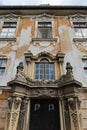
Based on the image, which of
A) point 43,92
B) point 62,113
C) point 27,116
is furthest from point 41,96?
point 62,113

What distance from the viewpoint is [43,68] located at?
8.91 metres

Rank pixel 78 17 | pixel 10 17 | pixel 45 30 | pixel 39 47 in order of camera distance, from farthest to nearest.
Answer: pixel 10 17 → pixel 78 17 → pixel 45 30 → pixel 39 47

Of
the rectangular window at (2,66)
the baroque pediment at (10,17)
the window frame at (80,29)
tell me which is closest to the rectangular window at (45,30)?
the window frame at (80,29)

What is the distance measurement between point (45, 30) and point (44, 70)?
378cm

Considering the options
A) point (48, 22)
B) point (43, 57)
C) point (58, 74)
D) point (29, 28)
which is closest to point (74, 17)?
point (48, 22)

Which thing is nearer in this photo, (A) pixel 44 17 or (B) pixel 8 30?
(B) pixel 8 30

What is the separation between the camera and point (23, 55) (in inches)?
366

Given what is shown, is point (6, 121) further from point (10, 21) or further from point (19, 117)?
point (10, 21)

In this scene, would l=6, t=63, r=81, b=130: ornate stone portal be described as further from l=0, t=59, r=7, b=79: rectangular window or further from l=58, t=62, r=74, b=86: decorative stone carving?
l=0, t=59, r=7, b=79: rectangular window

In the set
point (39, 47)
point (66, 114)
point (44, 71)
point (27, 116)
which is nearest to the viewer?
point (66, 114)

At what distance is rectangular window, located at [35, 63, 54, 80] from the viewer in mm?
8519

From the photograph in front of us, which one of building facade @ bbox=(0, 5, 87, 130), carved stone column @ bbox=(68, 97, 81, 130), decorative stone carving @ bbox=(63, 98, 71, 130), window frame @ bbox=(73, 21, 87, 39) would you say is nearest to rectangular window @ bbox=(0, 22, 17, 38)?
building facade @ bbox=(0, 5, 87, 130)

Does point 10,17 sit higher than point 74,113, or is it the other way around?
point 10,17

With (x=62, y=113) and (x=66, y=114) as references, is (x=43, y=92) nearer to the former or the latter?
(x=62, y=113)
